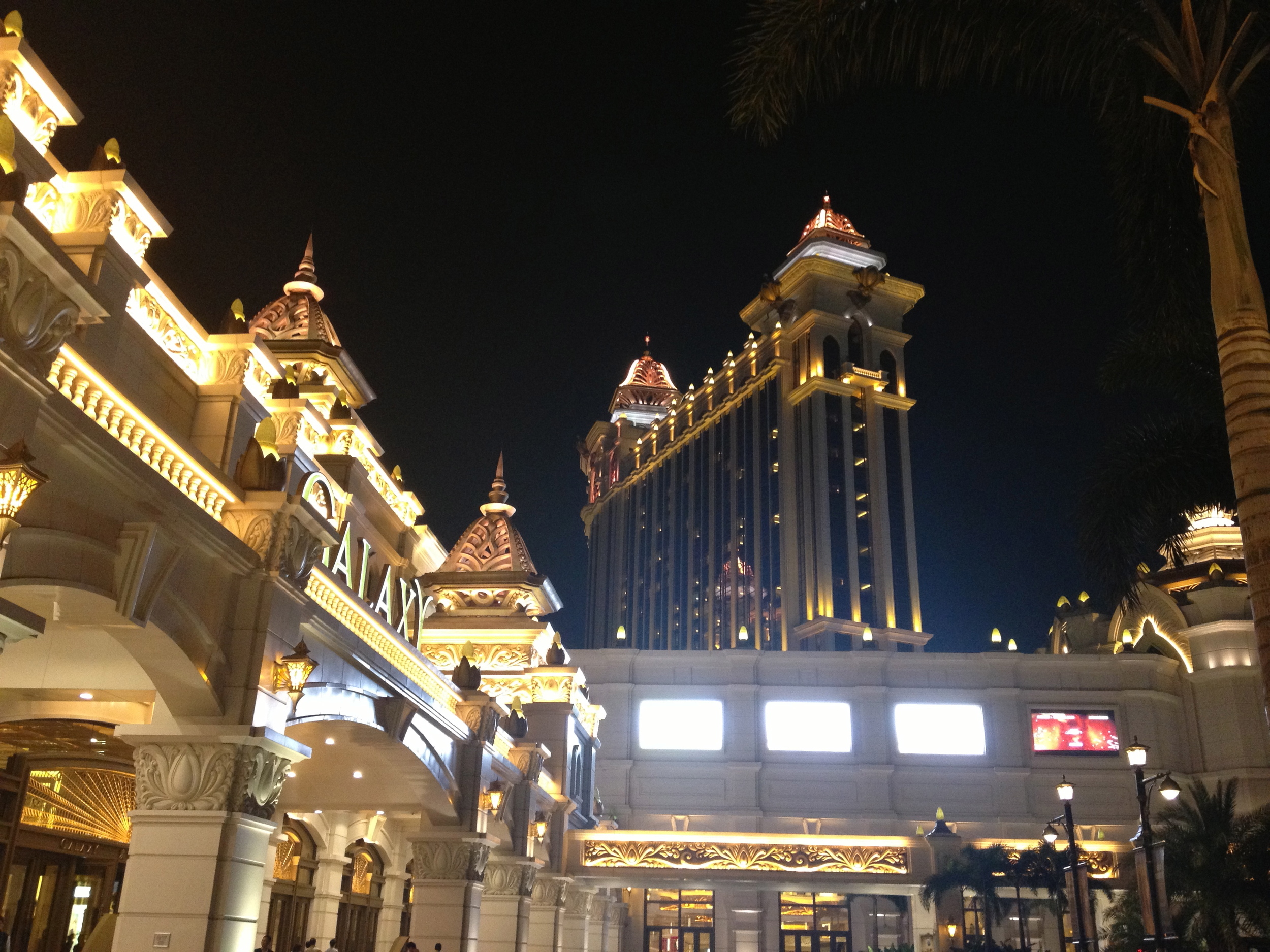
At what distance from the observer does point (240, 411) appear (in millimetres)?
10859

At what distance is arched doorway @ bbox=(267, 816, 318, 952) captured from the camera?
22.1 metres

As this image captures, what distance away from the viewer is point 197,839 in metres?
9.78

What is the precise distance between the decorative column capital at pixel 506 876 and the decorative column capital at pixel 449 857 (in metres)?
3.86

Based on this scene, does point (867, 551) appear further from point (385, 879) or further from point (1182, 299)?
point (1182, 299)

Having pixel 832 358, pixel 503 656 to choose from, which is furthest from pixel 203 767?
pixel 832 358

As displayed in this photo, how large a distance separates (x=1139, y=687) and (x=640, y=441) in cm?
8170

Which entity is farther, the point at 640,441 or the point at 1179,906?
the point at 640,441

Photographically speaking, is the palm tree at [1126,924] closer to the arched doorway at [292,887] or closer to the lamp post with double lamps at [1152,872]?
the lamp post with double lamps at [1152,872]

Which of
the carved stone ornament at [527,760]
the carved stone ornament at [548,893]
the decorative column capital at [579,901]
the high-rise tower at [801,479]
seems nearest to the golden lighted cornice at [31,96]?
the carved stone ornament at [527,760]

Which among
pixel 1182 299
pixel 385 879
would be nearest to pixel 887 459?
pixel 385 879

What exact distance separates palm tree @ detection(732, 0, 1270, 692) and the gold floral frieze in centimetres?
2323

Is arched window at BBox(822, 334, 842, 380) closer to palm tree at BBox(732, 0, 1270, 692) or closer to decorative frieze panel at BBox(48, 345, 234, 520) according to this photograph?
palm tree at BBox(732, 0, 1270, 692)

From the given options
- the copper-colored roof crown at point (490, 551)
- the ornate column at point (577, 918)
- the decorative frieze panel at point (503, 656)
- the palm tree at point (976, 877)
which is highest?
the copper-colored roof crown at point (490, 551)

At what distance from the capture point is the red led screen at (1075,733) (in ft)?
158
